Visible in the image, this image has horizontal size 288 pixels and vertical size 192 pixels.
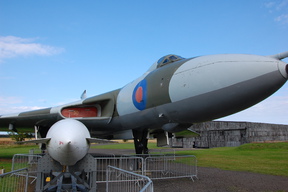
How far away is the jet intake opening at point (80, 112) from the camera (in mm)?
8711

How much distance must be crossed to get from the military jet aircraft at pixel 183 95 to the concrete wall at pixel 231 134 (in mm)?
24815

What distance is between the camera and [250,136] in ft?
97.9

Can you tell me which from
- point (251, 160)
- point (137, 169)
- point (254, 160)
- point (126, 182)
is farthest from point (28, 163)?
point (254, 160)

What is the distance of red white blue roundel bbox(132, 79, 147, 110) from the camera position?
6734mm

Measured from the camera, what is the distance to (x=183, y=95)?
546 centimetres

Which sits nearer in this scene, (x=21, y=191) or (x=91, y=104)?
(x=21, y=191)

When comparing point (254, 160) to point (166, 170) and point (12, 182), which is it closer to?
point (166, 170)

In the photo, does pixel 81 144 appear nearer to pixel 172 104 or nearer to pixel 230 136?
pixel 172 104

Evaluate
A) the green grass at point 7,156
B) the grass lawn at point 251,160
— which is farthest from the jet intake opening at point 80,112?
the grass lawn at point 251,160

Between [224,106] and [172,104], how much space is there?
123 cm

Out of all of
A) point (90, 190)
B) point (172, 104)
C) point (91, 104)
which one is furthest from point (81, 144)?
point (91, 104)

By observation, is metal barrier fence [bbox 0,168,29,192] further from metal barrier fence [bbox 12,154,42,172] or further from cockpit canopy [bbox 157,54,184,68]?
cockpit canopy [bbox 157,54,184,68]

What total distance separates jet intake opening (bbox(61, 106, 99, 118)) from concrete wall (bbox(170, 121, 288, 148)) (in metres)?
23.6

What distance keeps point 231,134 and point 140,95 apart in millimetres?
27099
